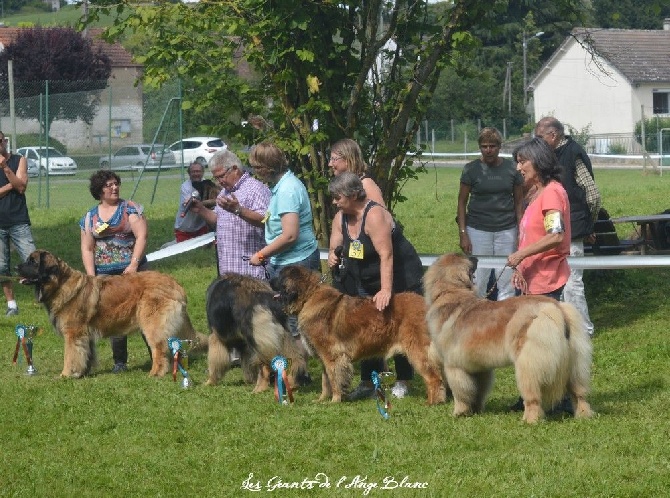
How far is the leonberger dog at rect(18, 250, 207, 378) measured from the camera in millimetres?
9555

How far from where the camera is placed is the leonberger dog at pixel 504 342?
6.77m

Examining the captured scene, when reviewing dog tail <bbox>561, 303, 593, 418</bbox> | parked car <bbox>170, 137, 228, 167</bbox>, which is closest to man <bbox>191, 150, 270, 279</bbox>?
dog tail <bbox>561, 303, 593, 418</bbox>

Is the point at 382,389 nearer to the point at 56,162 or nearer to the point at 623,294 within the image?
the point at 623,294

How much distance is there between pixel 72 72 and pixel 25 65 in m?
2.28

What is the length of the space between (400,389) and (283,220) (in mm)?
1618

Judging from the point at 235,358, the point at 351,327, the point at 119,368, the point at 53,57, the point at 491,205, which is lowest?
the point at 119,368

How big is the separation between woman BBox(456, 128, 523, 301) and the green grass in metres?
1.35

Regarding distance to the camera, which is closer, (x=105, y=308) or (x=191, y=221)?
(x=105, y=308)

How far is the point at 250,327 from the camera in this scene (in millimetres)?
8594

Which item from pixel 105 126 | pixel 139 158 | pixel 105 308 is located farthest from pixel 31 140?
pixel 105 308

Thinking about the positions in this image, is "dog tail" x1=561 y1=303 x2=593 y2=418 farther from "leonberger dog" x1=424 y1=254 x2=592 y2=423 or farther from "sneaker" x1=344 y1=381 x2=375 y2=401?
"sneaker" x1=344 y1=381 x2=375 y2=401

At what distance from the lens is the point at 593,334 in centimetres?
1091

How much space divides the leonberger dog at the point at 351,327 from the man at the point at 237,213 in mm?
854

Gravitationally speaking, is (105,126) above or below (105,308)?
above
